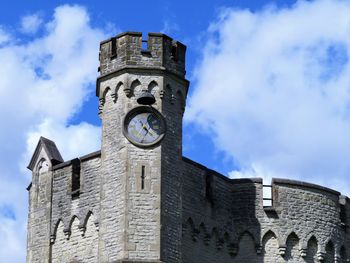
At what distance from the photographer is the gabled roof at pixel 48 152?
41344 mm

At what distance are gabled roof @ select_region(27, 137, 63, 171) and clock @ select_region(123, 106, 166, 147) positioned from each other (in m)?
3.75

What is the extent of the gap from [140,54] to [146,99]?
1.45m

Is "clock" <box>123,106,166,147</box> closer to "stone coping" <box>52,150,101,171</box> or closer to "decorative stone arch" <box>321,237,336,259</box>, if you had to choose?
"stone coping" <box>52,150,101,171</box>

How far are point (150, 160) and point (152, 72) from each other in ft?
8.16

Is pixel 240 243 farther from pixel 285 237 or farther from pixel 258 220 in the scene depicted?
pixel 285 237

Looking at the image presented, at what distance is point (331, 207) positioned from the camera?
42625 mm

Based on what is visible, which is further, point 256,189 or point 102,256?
point 256,189

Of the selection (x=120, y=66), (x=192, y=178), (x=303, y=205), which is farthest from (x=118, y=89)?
(x=303, y=205)

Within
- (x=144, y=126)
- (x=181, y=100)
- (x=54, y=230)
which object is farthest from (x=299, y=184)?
(x=54, y=230)

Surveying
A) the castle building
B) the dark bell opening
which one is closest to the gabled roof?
the castle building

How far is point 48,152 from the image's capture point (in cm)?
4150

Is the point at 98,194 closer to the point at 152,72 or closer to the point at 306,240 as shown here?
the point at 152,72

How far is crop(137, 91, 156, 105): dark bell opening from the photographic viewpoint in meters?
38.2

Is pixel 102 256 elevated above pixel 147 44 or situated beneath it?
situated beneath
